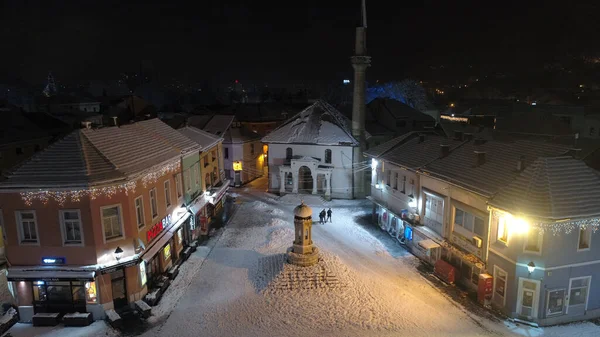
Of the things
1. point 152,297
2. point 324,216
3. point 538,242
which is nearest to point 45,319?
point 152,297

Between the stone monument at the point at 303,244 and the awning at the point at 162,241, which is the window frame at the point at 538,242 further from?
the awning at the point at 162,241

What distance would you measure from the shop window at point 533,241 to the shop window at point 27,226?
83.6ft

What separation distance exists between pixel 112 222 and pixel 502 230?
21.3 m

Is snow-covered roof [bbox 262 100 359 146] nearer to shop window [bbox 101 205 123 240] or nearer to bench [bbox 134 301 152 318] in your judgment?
shop window [bbox 101 205 123 240]

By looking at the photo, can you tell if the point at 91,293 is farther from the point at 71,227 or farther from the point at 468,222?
the point at 468,222

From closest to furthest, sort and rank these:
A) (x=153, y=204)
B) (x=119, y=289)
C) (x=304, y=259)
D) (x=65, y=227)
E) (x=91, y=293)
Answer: (x=65, y=227)
(x=91, y=293)
(x=119, y=289)
(x=153, y=204)
(x=304, y=259)

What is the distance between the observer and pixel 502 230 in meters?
21.5

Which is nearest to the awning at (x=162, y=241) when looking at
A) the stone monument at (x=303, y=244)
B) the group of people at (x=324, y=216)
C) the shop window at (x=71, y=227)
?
the shop window at (x=71, y=227)

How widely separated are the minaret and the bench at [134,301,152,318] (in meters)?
29.1

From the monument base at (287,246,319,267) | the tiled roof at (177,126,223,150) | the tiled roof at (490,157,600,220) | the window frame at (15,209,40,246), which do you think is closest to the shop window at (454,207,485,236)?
the tiled roof at (490,157,600,220)

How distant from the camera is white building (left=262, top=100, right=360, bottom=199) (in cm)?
4584

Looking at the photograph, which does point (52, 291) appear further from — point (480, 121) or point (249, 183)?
point (480, 121)

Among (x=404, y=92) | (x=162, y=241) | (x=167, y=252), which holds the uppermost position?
(x=404, y=92)

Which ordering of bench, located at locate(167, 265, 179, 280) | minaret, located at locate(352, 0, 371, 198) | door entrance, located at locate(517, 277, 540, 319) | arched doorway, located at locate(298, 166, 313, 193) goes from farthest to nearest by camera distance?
1. arched doorway, located at locate(298, 166, 313, 193)
2. minaret, located at locate(352, 0, 371, 198)
3. bench, located at locate(167, 265, 179, 280)
4. door entrance, located at locate(517, 277, 540, 319)
